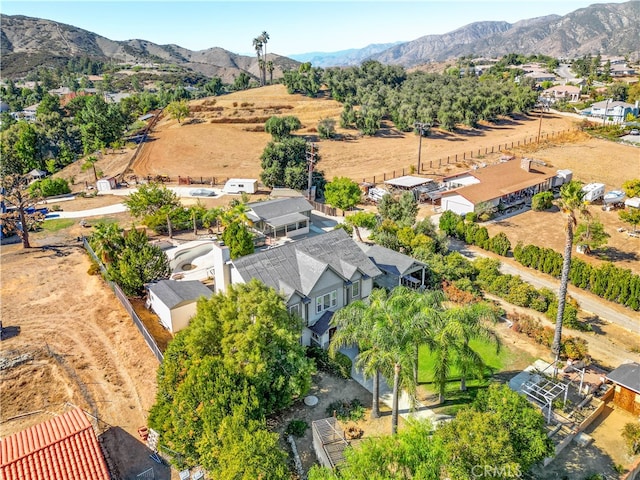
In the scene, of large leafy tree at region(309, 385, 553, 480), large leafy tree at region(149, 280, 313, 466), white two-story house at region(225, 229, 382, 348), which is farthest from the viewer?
white two-story house at region(225, 229, 382, 348)

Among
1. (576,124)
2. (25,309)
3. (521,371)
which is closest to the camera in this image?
(521,371)

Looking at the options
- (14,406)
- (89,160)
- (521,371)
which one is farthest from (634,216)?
(89,160)

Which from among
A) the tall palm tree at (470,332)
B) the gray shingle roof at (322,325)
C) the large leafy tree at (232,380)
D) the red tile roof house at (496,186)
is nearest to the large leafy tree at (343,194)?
the red tile roof house at (496,186)

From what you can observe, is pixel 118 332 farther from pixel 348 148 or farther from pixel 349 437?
pixel 348 148

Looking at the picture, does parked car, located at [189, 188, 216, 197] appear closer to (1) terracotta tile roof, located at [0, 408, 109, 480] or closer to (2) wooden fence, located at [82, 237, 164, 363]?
(2) wooden fence, located at [82, 237, 164, 363]

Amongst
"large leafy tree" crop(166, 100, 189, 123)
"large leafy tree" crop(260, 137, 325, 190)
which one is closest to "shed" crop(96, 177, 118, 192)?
"large leafy tree" crop(260, 137, 325, 190)
